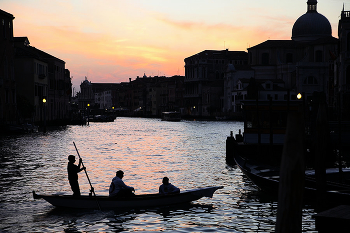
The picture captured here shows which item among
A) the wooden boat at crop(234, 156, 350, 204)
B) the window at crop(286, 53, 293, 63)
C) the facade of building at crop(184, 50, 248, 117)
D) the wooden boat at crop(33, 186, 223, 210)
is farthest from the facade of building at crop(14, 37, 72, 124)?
the facade of building at crop(184, 50, 248, 117)

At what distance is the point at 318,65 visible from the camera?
320ft

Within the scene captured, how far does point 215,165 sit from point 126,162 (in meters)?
5.05

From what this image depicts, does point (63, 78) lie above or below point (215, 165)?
above

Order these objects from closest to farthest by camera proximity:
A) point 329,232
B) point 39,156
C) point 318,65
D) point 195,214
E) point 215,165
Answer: point 329,232, point 195,214, point 215,165, point 39,156, point 318,65

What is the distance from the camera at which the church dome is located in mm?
111375

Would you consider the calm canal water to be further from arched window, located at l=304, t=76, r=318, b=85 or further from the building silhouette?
arched window, located at l=304, t=76, r=318, b=85

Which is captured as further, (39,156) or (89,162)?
(39,156)

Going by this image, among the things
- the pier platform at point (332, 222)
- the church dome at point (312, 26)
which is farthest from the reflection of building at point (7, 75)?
the church dome at point (312, 26)

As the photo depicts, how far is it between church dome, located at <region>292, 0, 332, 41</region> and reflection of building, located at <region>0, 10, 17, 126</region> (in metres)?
76.1

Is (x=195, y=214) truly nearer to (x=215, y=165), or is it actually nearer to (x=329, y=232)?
(x=329, y=232)

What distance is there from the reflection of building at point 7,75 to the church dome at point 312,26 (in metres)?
76.1

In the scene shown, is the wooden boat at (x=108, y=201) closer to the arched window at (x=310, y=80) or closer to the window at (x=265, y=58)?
the arched window at (x=310, y=80)

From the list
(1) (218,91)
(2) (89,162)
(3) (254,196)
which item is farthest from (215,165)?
(1) (218,91)

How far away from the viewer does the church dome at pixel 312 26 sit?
365ft
